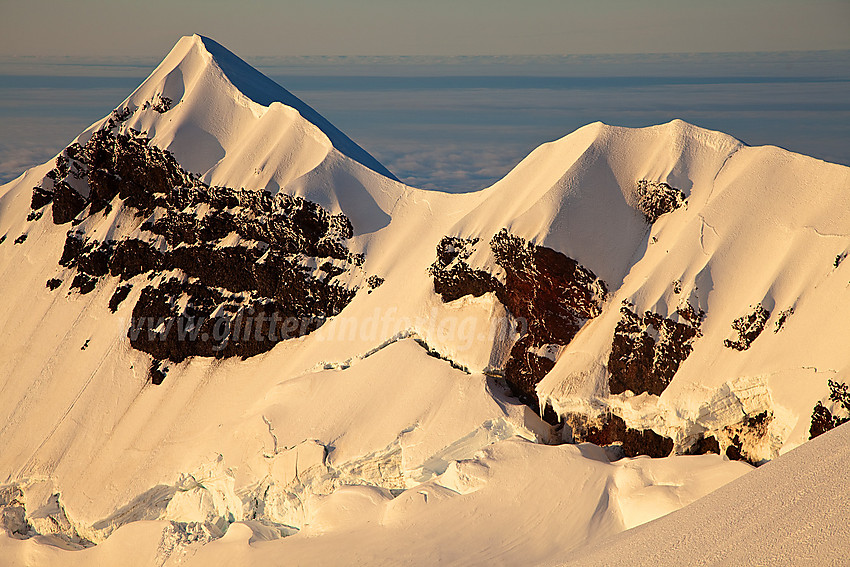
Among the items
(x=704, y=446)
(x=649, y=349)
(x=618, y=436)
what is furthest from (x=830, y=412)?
(x=618, y=436)

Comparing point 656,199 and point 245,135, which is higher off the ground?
point 245,135

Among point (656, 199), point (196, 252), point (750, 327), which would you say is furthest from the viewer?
point (196, 252)

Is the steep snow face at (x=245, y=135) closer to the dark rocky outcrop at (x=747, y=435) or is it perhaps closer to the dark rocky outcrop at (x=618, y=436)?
the dark rocky outcrop at (x=618, y=436)

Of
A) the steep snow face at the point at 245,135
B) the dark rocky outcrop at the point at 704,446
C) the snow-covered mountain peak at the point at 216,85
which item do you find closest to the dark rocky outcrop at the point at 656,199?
the dark rocky outcrop at the point at 704,446

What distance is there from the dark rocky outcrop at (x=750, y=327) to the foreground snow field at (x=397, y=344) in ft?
0.29

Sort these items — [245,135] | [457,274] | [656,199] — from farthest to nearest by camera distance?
[245,135] → [457,274] → [656,199]

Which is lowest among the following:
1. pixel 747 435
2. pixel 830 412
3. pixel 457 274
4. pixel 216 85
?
pixel 747 435

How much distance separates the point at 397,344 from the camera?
33250mm

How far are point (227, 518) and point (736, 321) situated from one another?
71.4 feet

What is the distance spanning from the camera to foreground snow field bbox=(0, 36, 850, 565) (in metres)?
23.3

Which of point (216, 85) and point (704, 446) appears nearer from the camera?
point (704, 446)

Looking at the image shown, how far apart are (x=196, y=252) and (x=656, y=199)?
25.1 meters

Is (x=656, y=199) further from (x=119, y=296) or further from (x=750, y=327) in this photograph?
(x=119, y=296)

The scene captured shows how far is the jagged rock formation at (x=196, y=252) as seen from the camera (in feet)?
129
